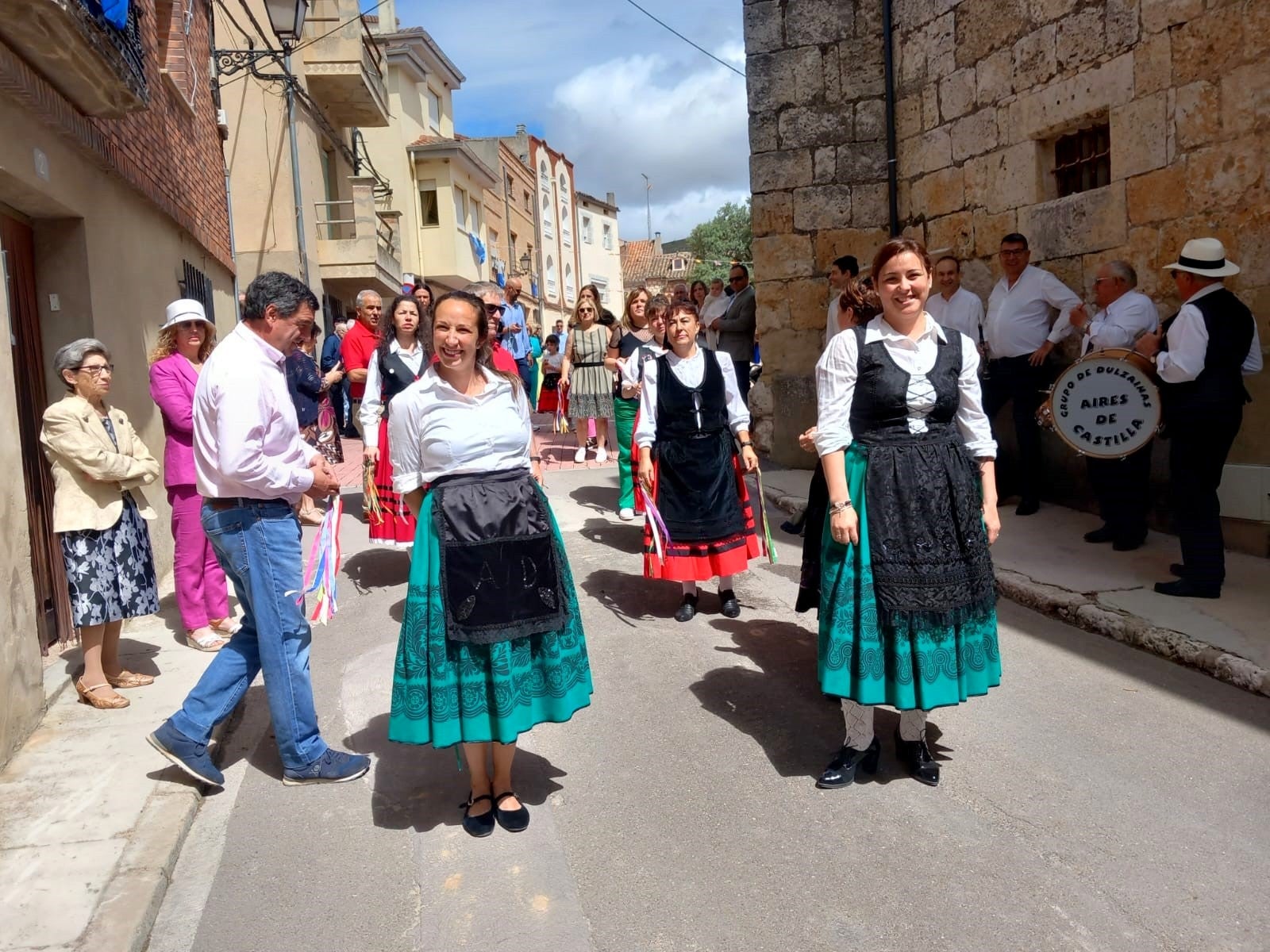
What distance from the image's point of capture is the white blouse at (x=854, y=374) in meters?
3.82

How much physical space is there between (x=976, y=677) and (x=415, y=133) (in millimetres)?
32345

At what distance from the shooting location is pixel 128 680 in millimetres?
5145

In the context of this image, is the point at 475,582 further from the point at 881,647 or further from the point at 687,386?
the point at 687,386

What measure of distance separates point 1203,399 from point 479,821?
452cm

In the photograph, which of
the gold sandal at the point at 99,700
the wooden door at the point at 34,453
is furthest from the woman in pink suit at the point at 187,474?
the gold sandal at the point at 99,700

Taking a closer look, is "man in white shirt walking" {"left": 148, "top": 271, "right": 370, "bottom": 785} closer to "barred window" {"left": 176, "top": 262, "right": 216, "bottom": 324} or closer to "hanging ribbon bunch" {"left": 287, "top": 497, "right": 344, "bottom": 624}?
"hanging ribbon bunch" {"left": 287, "top": 497, "right": 344, "bottom": 624}

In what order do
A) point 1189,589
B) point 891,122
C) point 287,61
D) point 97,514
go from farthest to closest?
1. point 287,61
2. point 891,122
3. point 1189,589
4. point 97,514

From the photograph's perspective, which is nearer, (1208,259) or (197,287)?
(1208,259)

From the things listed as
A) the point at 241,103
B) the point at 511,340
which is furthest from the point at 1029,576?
the point at 241,103

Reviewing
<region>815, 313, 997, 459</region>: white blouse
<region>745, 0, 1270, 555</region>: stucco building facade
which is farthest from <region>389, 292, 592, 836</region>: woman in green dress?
<region>745, 0, 1270, 555</region>: stucco building facade

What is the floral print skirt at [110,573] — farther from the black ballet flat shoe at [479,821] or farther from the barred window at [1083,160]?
the barred window at [1083,160]

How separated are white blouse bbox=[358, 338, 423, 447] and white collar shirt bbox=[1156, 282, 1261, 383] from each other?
444 centimetres

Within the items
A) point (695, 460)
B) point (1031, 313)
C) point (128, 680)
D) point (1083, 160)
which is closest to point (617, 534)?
point (695, 460)

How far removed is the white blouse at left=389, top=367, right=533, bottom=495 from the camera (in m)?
3.58
